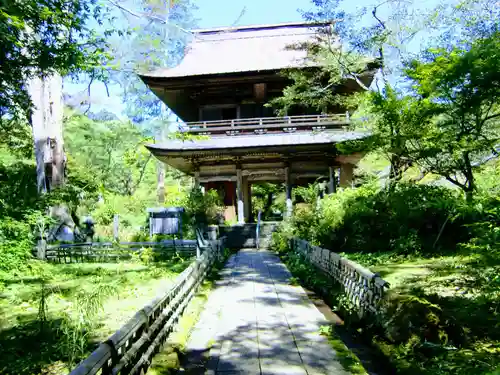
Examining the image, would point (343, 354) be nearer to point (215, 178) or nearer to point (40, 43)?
point (40, 43)

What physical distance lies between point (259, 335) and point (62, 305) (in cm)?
340

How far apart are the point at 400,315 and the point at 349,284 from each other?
5.74 feet

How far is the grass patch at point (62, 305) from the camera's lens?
3801 millimetres

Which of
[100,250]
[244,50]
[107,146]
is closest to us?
[100,250]

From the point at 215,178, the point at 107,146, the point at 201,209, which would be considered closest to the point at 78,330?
the point at 201,209

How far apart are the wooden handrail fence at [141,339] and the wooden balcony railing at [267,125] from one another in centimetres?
1032

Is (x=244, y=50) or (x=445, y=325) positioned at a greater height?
(x=244, y=50)

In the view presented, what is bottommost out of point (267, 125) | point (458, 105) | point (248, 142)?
point (458, 105)

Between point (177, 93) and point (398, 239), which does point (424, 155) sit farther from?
point (177, 93)

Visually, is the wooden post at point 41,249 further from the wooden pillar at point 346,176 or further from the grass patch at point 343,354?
the wooden pillar at point 346,176

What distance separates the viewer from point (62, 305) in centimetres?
602

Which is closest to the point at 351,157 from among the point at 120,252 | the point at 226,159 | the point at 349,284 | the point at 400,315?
the point at 226,159

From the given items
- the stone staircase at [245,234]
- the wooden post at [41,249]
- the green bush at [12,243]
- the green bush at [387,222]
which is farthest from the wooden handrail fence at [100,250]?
the green bush at [387,222]

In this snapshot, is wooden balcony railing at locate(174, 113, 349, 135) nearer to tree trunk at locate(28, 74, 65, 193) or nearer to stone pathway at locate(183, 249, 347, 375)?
tree trunk at locate(28, 74, 65, 193)
